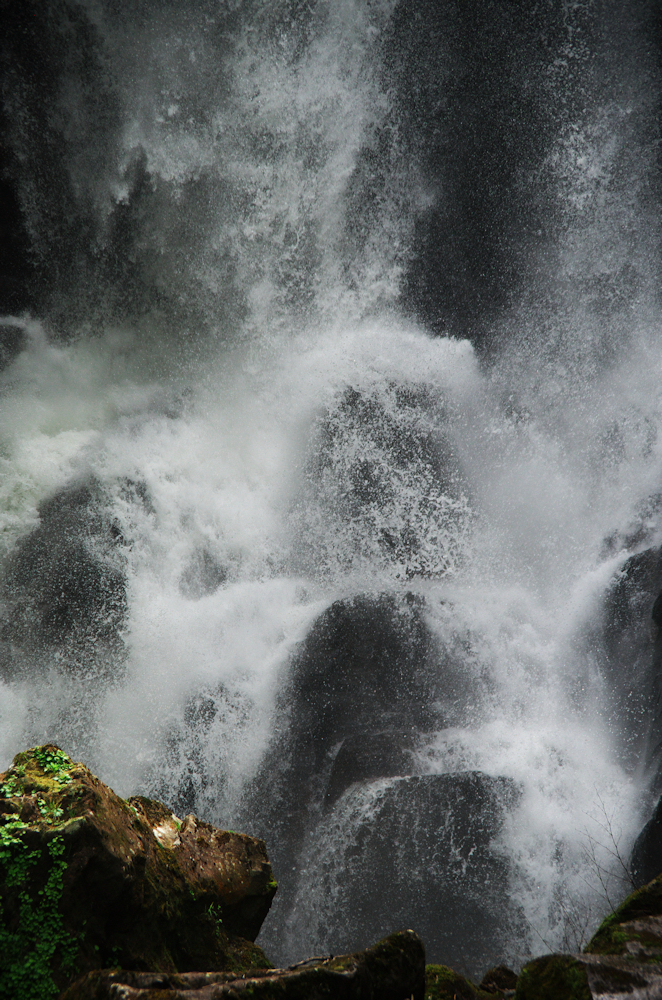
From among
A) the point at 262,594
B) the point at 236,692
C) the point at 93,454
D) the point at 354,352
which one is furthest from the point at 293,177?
the point at 236,692

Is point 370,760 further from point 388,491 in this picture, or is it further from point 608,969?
point 608,969

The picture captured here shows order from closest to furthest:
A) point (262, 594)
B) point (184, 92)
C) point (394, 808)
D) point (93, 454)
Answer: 1. point (394, 808)
2. point (184, 92)
3. point (262, 594)
4. point (93, 454)

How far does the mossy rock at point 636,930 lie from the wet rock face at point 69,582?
958 centimetres

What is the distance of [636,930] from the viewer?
3.28 meters

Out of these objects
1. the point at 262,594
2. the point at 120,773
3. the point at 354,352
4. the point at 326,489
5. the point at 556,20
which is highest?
the point at 556,20

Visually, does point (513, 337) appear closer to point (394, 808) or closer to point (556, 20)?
point (556, 20)

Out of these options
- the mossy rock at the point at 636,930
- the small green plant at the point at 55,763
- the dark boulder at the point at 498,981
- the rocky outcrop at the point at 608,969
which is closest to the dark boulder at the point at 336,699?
the dark boulder at the point at 498,981

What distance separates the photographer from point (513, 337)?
11492 mm

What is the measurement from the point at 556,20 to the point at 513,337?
5.55m

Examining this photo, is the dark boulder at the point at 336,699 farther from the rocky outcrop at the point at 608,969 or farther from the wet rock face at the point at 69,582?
the rocky outcrop at the point at 608,969

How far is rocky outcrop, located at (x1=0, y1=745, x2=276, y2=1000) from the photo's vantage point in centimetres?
323

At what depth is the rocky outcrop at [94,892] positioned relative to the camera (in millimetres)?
3230

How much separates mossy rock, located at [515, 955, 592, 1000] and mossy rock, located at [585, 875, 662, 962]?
0.36 m

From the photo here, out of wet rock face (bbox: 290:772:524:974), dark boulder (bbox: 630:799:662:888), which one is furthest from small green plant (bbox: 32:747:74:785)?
dark boulder (bbox: 630:799:662:888)
